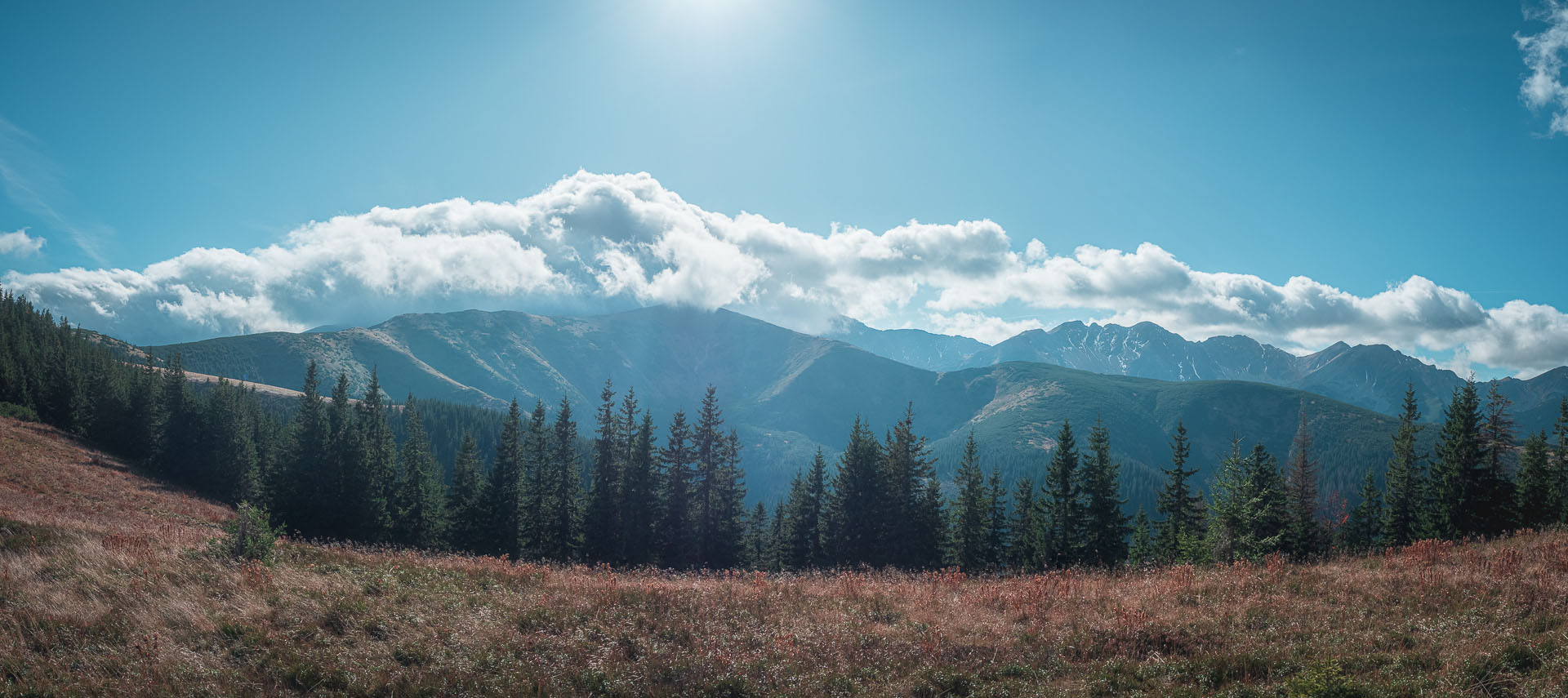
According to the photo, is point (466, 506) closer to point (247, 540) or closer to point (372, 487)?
point (372, 487)

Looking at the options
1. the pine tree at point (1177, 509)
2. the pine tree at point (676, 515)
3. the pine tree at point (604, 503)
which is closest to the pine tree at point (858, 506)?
the pine tree at point (676, 515)

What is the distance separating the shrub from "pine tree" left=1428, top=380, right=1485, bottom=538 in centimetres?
6524

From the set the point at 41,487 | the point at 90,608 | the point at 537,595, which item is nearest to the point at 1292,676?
the point at 537,595

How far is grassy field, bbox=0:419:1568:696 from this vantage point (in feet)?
29.3

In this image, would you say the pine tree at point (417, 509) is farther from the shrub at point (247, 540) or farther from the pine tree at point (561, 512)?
the shrub at point (247, 540)

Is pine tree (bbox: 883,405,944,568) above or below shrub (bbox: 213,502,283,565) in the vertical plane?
below

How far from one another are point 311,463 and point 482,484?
1384cm

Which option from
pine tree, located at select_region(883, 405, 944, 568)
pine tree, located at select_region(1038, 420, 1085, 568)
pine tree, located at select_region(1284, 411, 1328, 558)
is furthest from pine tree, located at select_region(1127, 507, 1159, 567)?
pine tree, located at select_region(883, 405, 944, 568)

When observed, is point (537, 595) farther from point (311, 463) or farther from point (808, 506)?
point (311, 463)

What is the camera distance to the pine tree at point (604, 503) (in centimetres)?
4712

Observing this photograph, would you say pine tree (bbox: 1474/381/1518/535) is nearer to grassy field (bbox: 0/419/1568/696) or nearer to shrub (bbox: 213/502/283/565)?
grassy field (bbox: 0/419/1568/696)

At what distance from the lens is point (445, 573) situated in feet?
52.0

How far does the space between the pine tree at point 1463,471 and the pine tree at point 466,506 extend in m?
72.9

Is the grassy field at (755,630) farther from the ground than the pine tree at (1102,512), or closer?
farther from the ground
